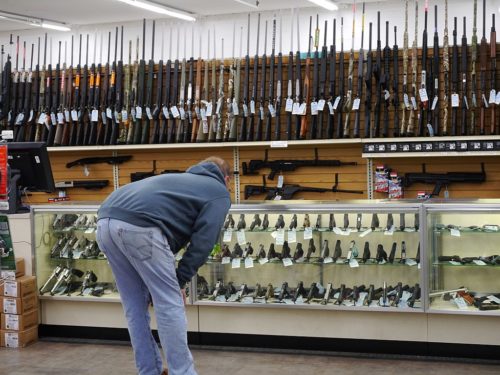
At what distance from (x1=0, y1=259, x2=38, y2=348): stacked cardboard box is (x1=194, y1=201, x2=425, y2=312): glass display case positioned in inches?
55.5

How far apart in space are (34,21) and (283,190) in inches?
164

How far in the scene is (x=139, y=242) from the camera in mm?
3512

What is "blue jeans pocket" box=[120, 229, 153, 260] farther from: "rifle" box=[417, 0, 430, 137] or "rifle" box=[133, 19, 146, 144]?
"rifle" box=[133, 19, 146, 144]

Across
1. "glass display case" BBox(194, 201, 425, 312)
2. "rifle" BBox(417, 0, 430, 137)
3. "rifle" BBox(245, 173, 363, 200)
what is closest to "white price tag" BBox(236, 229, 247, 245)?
"glass display case" BBox(194, 201, 425, 312)

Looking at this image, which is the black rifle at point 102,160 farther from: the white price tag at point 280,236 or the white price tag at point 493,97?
the white price tag at point 493,97

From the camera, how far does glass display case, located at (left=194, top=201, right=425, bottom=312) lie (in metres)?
4.97

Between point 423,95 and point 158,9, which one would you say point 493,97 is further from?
point 158,9

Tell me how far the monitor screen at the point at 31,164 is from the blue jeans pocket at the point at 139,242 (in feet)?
6.63

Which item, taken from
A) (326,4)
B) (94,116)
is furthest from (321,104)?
(94,116)

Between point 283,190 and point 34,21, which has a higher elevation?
point 34,21

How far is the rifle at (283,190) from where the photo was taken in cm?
730

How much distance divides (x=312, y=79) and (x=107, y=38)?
11.8 ft

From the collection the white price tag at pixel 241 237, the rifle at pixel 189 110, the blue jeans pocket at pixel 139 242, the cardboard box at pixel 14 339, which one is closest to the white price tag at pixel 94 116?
the rifle at pixel 189 110

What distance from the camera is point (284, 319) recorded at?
5195 mm
